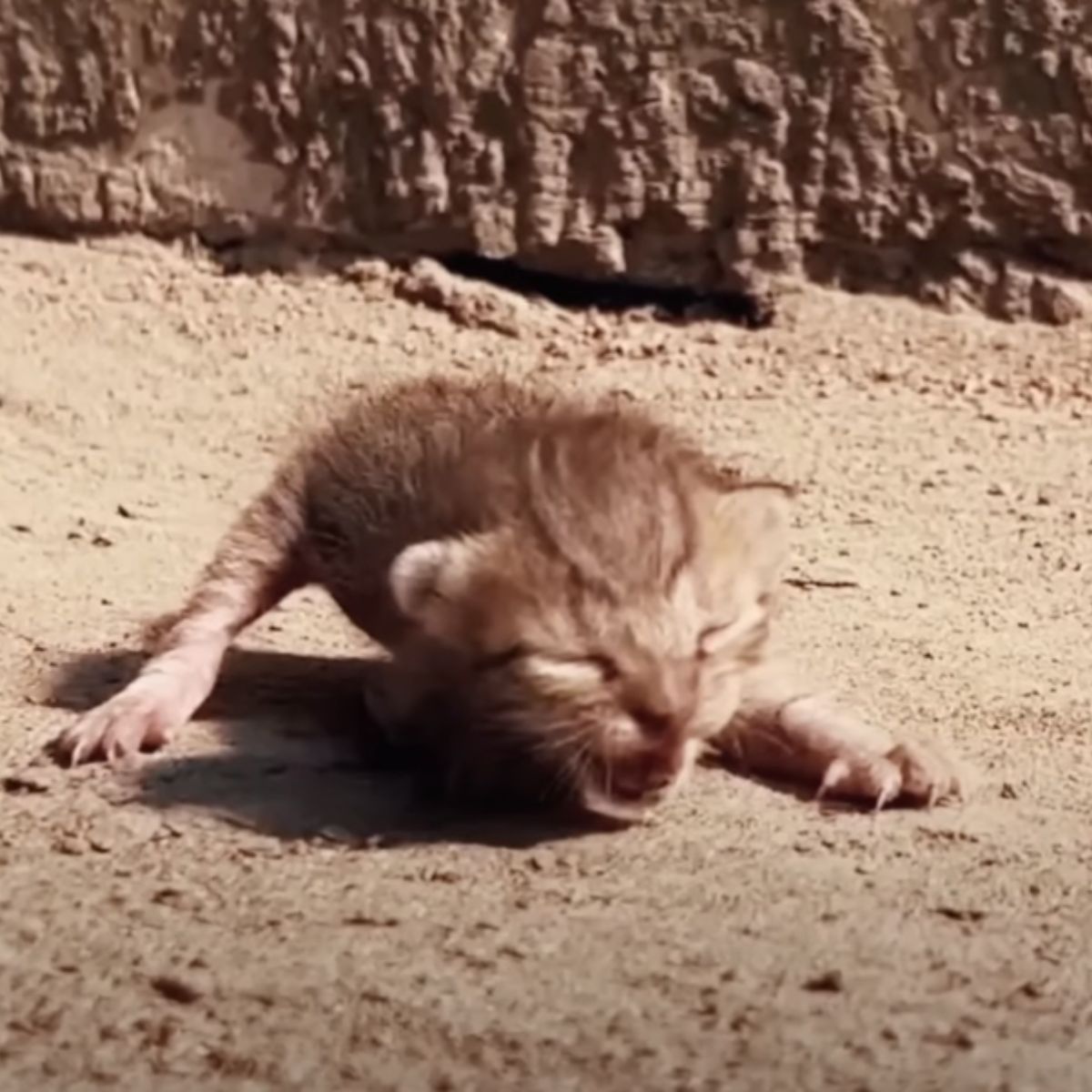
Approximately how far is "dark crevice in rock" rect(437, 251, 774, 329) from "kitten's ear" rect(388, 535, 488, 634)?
2854 mm

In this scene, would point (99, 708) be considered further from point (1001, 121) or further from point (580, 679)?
point (1001, 121)

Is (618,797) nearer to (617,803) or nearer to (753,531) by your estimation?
(617,803)

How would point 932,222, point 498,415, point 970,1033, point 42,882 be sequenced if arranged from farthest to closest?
point 932,222 < point 498,415 < point 42,882 < point 970,1033

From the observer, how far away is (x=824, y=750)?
3.79 meters

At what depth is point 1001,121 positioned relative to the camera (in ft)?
20.6

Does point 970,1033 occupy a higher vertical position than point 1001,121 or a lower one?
lower

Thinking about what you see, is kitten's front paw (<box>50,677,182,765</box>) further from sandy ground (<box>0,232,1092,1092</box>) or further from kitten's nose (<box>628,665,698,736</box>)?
kitten's nose (<box>628,665,698,736</box>)

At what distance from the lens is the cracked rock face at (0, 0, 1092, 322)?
625 cm

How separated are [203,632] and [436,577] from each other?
2.23 ft

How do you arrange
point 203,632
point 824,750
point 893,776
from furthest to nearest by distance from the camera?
point 203,632, point 824,750, point 893,776

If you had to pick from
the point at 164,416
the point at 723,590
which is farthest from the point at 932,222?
the point at 723,590

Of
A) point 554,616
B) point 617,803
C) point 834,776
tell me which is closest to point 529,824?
point 617,803

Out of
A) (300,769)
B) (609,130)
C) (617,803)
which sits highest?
(609,130)

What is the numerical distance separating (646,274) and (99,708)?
284 centimetres
